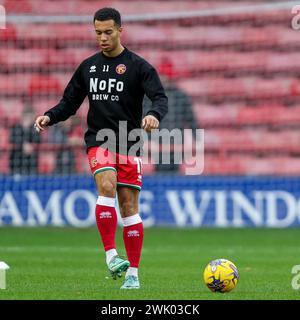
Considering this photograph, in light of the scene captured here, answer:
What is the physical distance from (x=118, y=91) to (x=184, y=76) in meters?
9.53

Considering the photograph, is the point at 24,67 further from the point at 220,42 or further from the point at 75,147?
the point at 220,42

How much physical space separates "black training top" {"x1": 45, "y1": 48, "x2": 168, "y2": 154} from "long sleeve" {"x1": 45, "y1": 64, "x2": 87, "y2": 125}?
0.17 metres

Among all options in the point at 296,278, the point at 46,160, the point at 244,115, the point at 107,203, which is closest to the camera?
the point at 107,203

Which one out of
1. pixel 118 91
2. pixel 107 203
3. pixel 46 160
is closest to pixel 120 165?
pixel 107 203

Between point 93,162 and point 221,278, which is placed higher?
point 93,162

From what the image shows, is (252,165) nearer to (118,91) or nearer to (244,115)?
(244,115)

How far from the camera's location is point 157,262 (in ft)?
34.6

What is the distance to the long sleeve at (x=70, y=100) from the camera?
830 cm

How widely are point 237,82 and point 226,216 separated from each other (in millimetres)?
3143

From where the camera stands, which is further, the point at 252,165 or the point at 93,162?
the point at 252,165

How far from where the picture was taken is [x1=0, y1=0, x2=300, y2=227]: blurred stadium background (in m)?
16.6

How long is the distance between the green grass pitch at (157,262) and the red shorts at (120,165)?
0.83 meters
